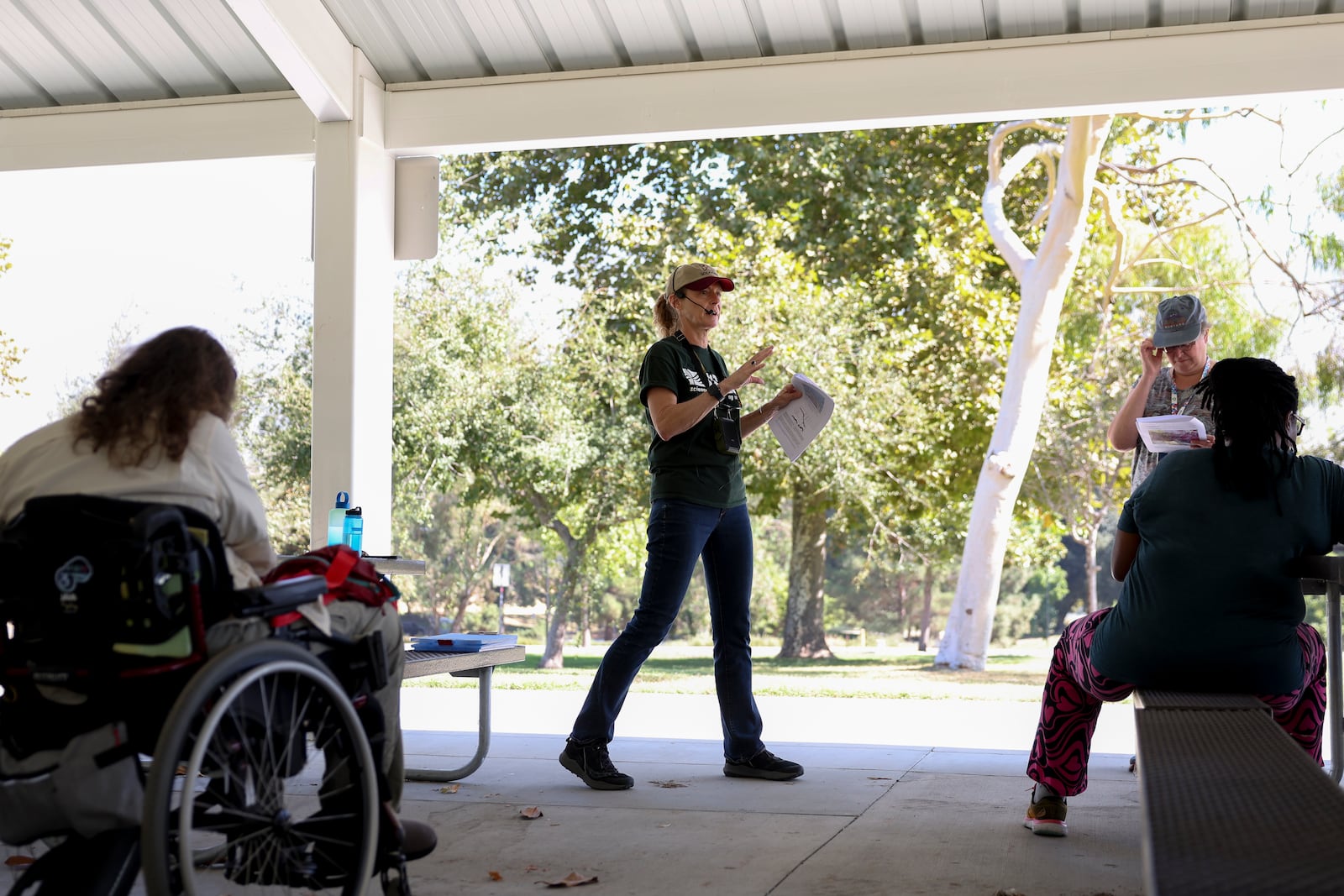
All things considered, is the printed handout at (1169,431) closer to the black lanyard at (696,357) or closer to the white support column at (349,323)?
the black lanyard at (696,357)

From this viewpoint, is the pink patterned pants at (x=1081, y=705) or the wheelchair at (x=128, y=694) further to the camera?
the pink patterned pants at (x=1081, y=705)

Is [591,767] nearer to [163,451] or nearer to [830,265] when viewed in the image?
[163,451]

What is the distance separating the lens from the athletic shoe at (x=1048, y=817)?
11.1 feet

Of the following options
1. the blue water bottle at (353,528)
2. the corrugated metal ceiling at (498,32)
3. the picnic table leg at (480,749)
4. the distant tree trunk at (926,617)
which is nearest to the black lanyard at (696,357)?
the picnic table leg at (480,749)

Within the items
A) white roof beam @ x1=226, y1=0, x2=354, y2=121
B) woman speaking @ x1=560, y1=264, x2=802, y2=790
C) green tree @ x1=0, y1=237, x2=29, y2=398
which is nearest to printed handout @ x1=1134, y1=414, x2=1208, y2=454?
woman speaking @ x1=560, y1=264, x2=802, y2=790

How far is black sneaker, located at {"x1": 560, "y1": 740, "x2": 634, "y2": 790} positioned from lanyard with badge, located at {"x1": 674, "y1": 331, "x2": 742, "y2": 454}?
40.3 inches

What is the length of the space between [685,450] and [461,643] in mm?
941

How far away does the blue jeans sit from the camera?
13.5 ft

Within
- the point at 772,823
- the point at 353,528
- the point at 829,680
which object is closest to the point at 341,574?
the point at 772,823

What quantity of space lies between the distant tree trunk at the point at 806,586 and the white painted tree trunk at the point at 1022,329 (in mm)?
3581

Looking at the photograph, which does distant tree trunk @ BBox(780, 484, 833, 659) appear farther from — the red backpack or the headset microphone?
the red backpack

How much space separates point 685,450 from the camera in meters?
4.16

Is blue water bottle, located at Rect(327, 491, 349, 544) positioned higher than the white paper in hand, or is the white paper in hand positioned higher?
the white paper in hand

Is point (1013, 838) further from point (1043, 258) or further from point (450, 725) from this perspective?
point (1043, 258)
